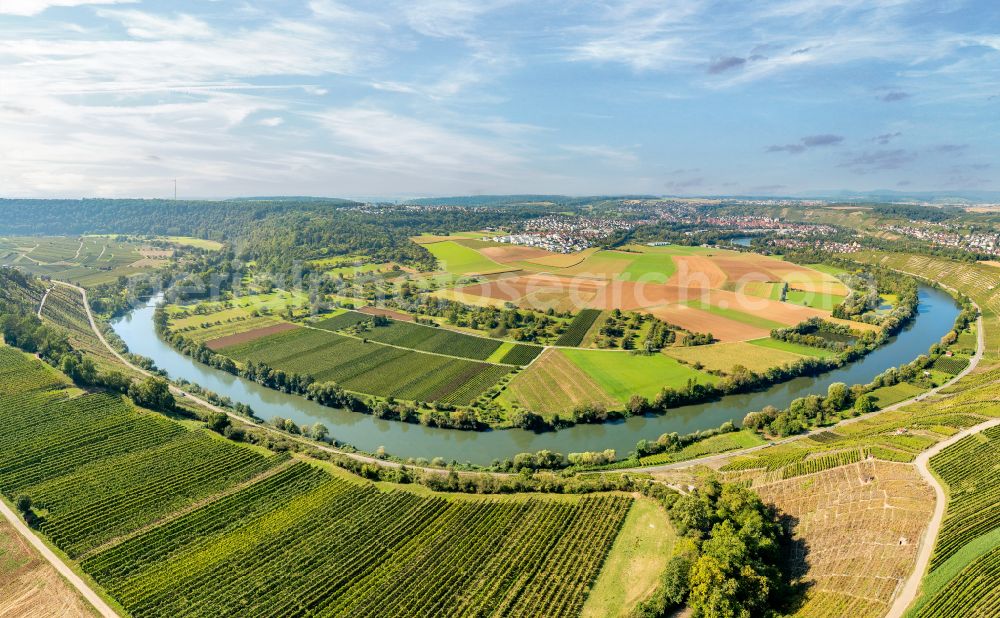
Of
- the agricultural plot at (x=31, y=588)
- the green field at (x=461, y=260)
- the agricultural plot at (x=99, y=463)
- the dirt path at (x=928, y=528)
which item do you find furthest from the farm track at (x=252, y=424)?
the green field at (x=461, y=260)

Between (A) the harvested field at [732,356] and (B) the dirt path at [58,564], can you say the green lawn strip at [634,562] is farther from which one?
(A) the harvested field at [732,356]

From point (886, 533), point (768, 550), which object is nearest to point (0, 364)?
point (768, 550)

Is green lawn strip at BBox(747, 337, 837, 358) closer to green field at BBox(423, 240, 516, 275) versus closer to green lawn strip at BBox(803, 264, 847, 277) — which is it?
green lawn strip at BBox(803, 264, 847, 277)

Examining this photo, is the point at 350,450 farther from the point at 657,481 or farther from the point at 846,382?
the point at 846,382

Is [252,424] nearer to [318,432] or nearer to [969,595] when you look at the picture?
[318,432]

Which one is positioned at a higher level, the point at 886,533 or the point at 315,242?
the point at 315,242

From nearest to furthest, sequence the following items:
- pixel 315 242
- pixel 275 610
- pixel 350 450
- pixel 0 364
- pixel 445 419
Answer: pixel 275 610, pixel 350 450, pixel 445 419, pixel 0 364, pixel 315 242

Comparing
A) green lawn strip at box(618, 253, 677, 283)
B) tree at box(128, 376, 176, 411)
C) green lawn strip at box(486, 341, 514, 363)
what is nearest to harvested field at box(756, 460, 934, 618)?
green lawn strip at box(486, 341, 514, 363)
